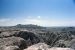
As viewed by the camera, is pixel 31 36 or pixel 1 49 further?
pixel 31 36

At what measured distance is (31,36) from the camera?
145 feet

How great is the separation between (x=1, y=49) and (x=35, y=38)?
83.5ft

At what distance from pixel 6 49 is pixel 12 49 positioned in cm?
95

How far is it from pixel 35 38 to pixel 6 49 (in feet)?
80.5

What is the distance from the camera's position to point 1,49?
18.7m

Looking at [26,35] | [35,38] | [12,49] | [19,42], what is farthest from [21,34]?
[12,49]

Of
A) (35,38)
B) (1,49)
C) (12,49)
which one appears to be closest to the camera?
(1,49)

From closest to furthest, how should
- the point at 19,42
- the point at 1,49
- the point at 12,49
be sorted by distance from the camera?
the point at 1,49
the point at 12,49
the point at 19,42

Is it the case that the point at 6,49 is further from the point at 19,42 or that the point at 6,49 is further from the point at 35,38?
the point at 35,38

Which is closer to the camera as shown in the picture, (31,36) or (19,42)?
(19,42)

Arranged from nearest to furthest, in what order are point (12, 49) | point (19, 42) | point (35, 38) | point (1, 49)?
point (1, 49) → point (12, 49) → point (19, 42) → point (35, 38)

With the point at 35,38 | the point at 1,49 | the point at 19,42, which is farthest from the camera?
the point at 35,38

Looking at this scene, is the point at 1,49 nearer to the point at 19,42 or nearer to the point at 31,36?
the point at 19,42

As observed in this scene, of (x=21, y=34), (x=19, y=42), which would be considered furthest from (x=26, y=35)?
(x=19, y=42)
